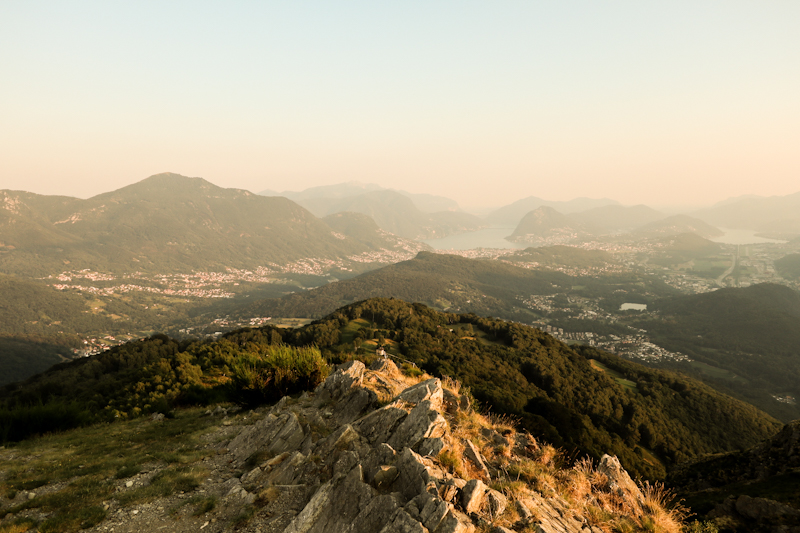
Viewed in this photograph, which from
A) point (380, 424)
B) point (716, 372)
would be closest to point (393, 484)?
point (380, 424)

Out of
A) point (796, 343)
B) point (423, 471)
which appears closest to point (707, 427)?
point (423, 471)

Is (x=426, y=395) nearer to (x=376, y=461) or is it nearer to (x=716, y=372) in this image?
(x=376, y=461)

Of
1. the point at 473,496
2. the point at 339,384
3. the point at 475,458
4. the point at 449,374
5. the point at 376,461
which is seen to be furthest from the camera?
the point at 449,374

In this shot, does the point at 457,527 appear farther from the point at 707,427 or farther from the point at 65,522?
the point at 707,427

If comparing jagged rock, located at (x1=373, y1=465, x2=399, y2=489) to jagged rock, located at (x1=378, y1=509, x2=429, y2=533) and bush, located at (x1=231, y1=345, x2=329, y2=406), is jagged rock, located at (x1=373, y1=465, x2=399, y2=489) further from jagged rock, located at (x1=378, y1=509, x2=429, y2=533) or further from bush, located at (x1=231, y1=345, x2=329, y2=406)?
bush, located at (x1=231, y1=345, x2=329, y2=406)

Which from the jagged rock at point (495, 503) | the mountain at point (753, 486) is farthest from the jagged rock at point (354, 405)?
the mountain at point (753, 486)

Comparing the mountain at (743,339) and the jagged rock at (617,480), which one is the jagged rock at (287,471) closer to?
the jagged rock at (617,480)

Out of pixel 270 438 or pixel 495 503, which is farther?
pixel 270 438

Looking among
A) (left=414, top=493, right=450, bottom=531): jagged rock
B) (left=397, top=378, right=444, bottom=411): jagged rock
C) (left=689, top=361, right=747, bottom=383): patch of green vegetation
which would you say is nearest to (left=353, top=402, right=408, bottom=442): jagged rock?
(left=397, top=378, right=444, bottom=411): jagged rock
